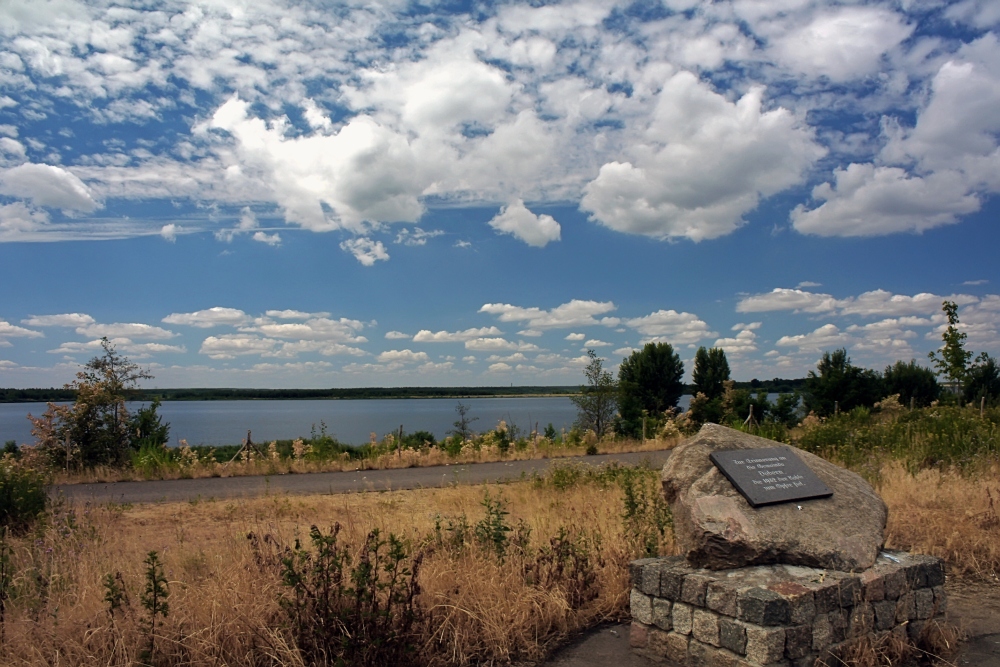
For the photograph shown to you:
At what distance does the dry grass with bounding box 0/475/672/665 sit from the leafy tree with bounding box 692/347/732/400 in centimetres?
4995

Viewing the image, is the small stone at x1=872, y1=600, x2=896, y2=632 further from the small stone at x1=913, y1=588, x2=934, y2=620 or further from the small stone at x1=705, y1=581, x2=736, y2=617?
the small stone at x1=705, y1=581, x2=736, y2=617

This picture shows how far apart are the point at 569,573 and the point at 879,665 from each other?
2.32 m

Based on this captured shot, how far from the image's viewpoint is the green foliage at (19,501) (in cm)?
851

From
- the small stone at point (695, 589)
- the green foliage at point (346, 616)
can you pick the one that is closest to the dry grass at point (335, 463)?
the green foliage at point (346, 616)

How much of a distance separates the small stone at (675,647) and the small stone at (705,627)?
11 centimetres

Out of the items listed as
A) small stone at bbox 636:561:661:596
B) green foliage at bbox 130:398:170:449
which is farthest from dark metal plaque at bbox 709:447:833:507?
green foliage at bbox 130:398:170:449

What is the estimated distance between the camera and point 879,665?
4770mm

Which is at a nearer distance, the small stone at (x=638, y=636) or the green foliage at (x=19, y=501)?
the small stone at (x=638, y=636)

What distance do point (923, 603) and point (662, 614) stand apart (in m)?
1.94

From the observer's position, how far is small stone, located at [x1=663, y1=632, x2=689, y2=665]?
494cm

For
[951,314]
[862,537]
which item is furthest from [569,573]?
[951,314]

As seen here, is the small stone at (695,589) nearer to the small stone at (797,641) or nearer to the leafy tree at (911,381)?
the small stone at (797,641)

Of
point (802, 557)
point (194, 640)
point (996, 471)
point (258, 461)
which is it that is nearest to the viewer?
point (194, 640)

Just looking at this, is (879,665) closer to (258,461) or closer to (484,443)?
(258,461)
